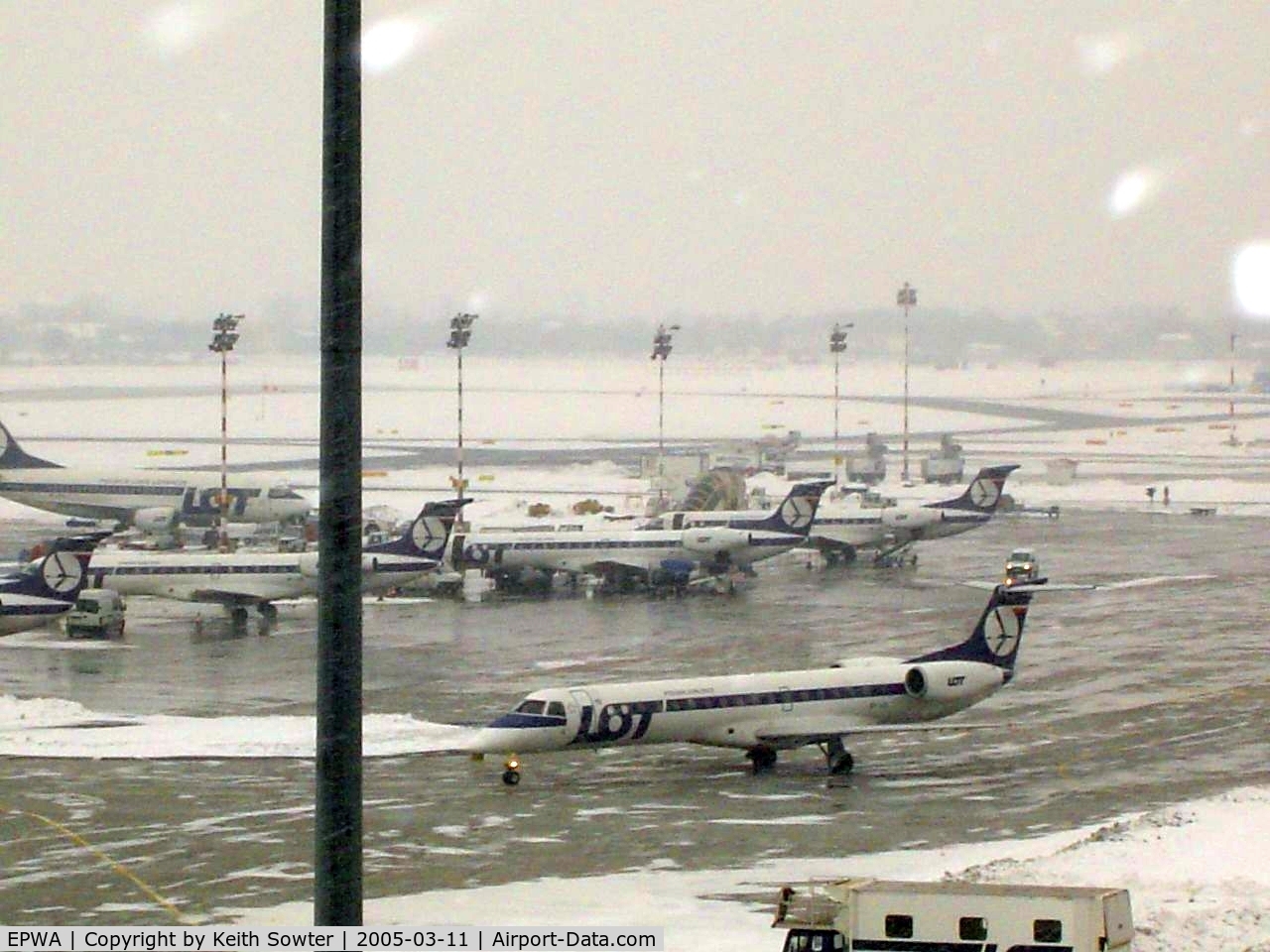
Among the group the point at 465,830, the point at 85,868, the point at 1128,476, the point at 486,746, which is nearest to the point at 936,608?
the point at 486,746

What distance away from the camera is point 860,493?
136500 millimetres

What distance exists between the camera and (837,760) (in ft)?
158

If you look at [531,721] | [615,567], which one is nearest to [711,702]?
[531,721]

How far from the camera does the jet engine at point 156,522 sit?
109000mm

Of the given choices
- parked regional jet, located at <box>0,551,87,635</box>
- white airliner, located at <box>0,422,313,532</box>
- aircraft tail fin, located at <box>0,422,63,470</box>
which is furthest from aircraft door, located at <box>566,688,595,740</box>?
aircraft tail fin, located at <box>0,422,63,470</box>

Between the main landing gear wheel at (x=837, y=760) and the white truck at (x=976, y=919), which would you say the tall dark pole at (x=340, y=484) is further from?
the main landing gear wheel at (x=837, y=760)

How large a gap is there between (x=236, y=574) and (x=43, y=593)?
48.4 feet

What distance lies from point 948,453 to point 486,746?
117213 millimetres

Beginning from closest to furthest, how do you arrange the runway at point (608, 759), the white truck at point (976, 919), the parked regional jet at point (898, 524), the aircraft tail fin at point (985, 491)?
the white truck at point (976, 919), the runway at point (608, 759), the parked regional jet at point (898, 524), the aircraft tail fin at point (985, 491)

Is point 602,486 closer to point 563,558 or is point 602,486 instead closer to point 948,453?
point 948,453

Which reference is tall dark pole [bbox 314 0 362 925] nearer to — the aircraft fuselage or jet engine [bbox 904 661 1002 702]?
the aircraft fuselage

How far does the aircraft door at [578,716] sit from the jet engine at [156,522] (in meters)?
67.1

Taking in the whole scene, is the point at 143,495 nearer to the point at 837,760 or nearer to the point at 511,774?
the point at 511,774
